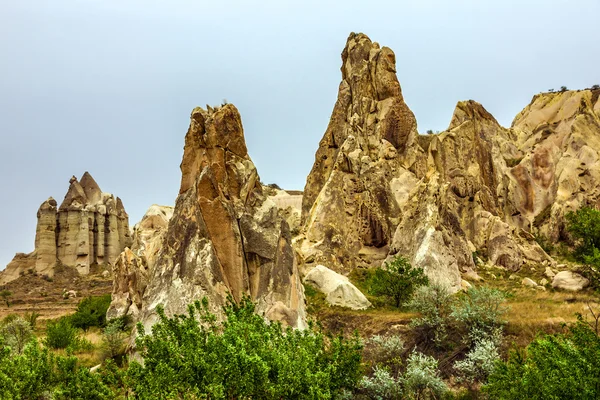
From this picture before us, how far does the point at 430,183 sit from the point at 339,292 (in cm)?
1507

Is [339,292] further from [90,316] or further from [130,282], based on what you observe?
[90,316]

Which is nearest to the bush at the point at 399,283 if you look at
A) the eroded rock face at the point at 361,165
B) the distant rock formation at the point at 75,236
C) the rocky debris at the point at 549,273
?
the eroded rock face at the point at 361,165

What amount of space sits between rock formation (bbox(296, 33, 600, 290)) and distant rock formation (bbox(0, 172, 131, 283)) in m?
33.2

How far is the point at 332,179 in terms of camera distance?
43.5 m

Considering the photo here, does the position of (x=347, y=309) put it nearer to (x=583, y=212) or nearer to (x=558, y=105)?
(x=583, y=212)

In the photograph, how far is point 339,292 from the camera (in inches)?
995

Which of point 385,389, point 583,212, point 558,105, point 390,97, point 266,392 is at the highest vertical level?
point 558,105

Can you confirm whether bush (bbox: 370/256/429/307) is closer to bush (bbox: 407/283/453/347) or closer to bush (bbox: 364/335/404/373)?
bush (bbox: 407/283/453/347)

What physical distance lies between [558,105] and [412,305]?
79.7m

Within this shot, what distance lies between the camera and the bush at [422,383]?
Result: 12.5m

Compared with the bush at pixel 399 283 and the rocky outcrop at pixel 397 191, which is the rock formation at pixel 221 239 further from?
the rocky outcrop at pixel 397 191

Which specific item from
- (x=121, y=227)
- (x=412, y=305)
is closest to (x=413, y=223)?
(x=412, y=305)

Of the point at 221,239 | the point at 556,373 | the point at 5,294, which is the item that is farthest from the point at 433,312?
the point at 5,294

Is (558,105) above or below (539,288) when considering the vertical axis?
above
